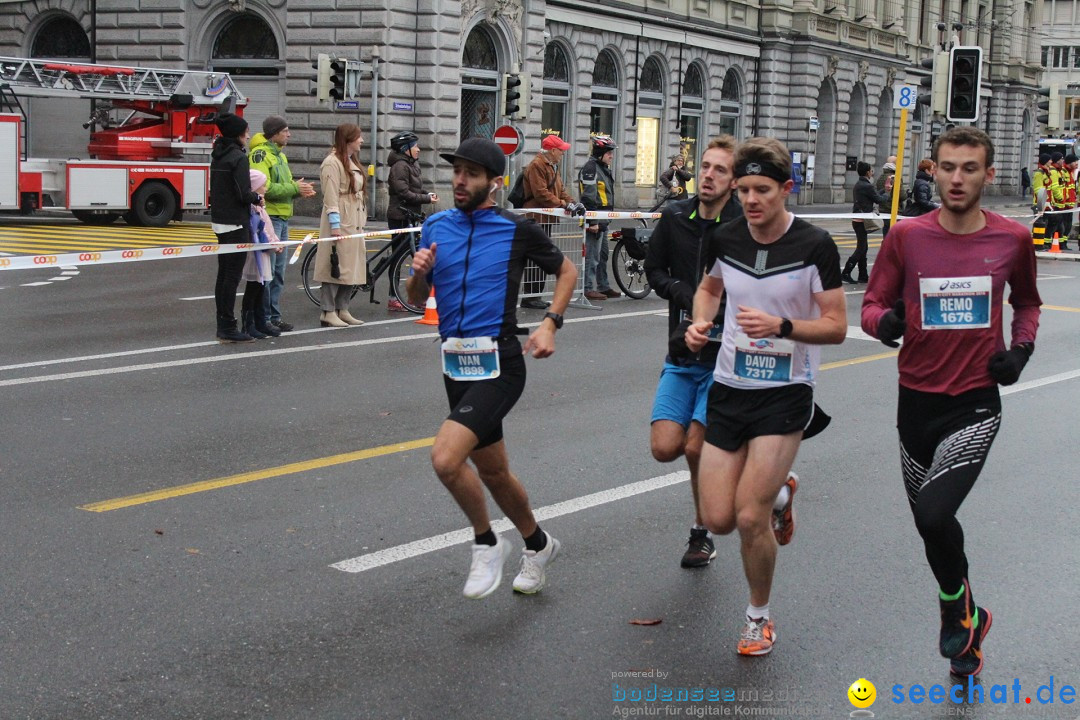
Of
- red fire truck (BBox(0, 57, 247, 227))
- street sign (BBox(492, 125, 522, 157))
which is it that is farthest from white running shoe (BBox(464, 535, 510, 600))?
red fire truck (BBox(0, 57, 247, 227))

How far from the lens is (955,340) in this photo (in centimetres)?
468

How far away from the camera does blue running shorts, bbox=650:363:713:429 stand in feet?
18.6

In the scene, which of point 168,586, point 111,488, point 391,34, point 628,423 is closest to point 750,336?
point 168,586

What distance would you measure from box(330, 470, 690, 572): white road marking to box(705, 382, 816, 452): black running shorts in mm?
1633

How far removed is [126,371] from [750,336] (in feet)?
22.1

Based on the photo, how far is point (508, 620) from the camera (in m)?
5.19

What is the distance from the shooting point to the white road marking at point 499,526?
583cm

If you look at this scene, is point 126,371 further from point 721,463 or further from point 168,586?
point 721,463

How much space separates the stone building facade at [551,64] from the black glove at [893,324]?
86.3ft

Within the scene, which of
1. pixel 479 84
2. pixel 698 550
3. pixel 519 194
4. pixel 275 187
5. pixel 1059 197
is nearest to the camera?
pixel 698 550

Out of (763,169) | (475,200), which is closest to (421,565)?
(475,200)

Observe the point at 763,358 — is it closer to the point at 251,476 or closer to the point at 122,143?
the point at 251,476

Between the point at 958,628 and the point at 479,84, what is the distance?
3084 centimetres

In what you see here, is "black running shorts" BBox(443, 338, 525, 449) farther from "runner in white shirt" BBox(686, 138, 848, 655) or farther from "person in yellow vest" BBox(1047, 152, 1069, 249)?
"person in yellow vest" BBox(1047, 152, 1069, 249)
